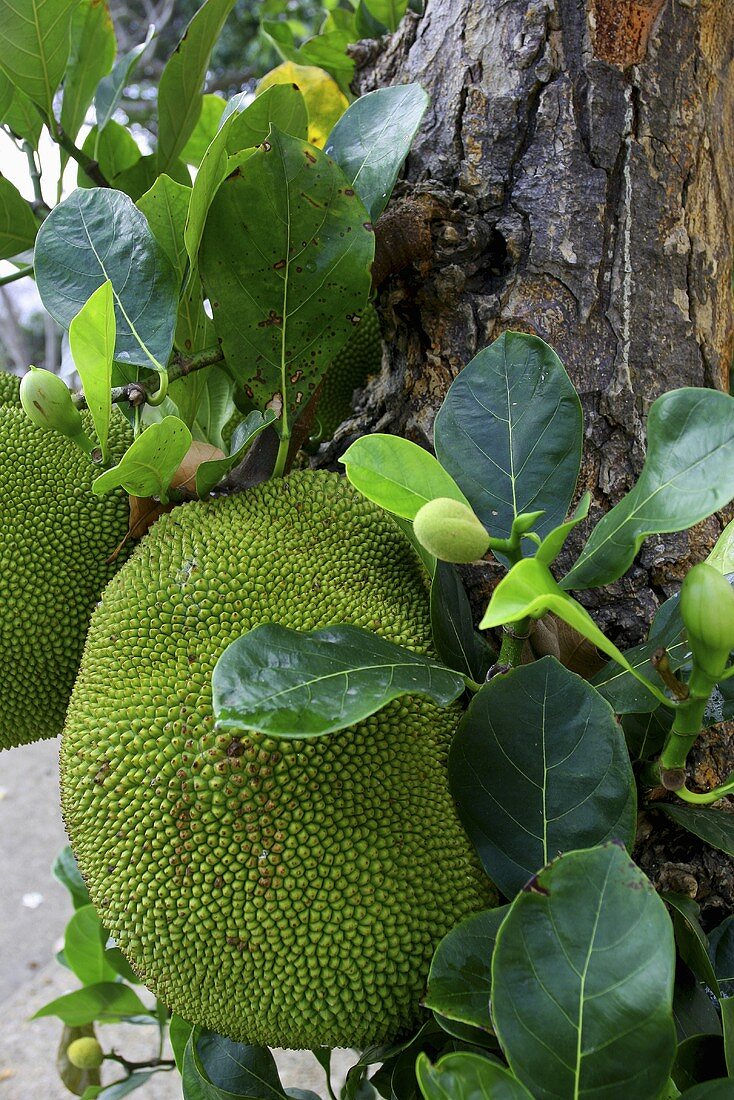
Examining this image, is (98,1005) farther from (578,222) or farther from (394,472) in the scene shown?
(578,222)

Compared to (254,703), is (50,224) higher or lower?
higher

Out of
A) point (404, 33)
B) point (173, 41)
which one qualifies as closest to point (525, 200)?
point (404, 33)

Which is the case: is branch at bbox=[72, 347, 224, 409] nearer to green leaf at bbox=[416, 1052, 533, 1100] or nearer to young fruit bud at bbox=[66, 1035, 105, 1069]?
green leaf at bbox=[416, 1052, 533, 1100]

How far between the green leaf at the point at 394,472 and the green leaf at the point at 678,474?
0.10 m

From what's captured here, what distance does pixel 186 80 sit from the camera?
3.04 ft

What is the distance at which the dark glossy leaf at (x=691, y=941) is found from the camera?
607mm

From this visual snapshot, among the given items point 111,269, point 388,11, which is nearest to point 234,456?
point 111,269

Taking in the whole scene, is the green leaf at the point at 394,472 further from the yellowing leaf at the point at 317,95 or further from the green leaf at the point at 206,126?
the green leaf at the point at 206,126

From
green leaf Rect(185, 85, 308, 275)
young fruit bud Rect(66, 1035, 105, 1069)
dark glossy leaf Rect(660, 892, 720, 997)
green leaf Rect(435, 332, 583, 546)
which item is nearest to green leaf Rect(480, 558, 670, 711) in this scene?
green leaf Rect(435, 332, 583, 546)

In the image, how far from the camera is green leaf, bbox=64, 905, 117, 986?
3.83 ft

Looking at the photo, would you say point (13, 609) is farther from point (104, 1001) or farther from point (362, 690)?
point (104, 1001)

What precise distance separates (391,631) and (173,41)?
4876 millimetres

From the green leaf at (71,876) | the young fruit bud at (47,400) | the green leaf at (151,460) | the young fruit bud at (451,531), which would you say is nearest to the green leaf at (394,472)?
the young fruit bud at (451,531)

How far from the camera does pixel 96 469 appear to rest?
0.81m
